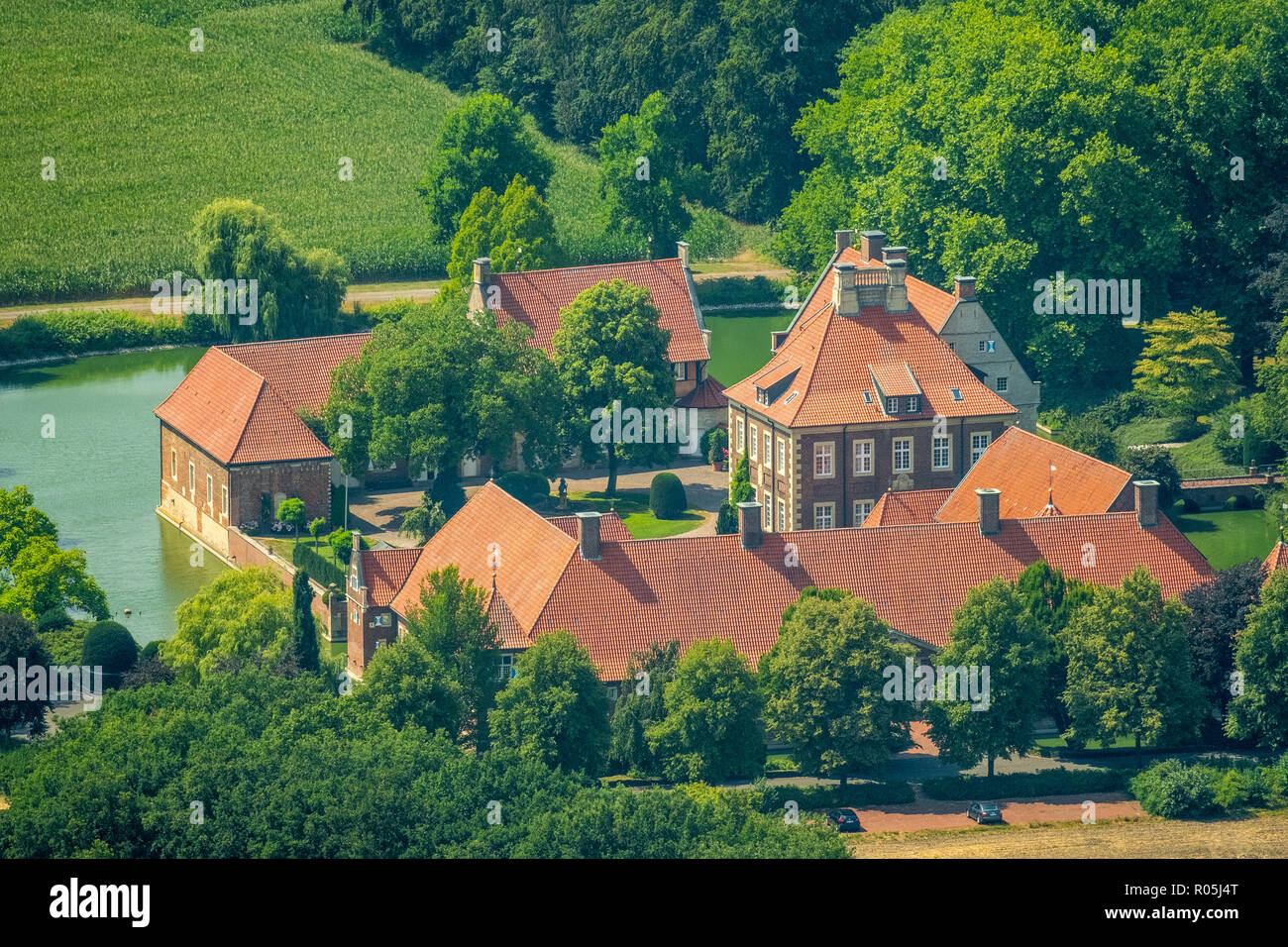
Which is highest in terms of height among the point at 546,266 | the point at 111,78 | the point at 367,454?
the point at 111,78

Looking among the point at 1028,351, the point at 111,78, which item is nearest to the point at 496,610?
the point at 1028,351

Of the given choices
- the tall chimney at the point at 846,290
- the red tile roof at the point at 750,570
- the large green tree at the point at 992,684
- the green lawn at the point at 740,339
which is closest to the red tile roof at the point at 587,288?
the green lawn at the point at 740,339

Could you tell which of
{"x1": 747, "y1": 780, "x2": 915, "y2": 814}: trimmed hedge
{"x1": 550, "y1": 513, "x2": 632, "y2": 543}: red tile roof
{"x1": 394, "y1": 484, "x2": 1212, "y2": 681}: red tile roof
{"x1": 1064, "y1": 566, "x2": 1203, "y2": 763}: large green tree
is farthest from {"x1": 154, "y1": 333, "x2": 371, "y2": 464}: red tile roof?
{"x1": 1064, "y1": 566, "x2": 1203, "y2": 763}: large green tree

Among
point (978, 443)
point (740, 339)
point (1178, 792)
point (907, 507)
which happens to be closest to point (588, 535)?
point (907, 507)

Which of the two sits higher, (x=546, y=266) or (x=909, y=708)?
(x=546, y=266)
